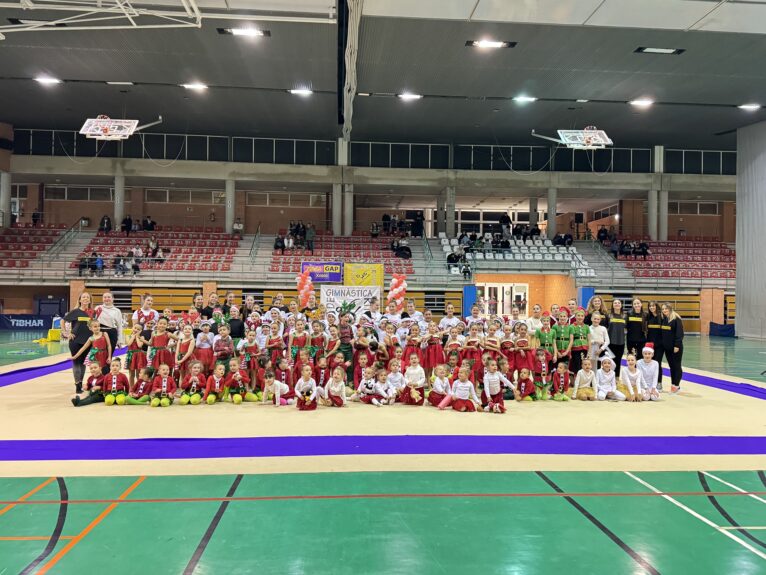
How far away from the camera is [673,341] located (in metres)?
10.5

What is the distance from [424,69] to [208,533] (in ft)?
62.8

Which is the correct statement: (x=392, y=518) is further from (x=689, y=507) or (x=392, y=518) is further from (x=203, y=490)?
(x=689, y=507)

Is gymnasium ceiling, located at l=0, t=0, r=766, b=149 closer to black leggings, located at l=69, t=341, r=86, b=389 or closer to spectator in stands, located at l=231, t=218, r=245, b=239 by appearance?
spectator in stands, located at l=231, t=218, r=245, b=239

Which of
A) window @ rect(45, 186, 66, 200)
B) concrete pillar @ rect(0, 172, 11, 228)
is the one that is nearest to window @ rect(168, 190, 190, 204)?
window @ rect(45, 186, 66, 200)

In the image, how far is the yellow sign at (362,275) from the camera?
70.0 ft

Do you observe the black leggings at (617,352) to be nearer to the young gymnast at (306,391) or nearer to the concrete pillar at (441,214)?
the young gymnast at (306,391)

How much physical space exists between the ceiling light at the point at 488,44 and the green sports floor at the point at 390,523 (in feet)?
50.9

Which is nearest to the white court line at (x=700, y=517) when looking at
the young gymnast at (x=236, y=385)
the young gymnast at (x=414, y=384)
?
the young gymnast at (x=414, y=384)

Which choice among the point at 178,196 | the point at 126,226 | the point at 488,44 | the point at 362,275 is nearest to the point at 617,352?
the point at 488,44

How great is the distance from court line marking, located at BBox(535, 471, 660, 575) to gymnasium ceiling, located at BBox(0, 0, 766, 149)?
552 inches

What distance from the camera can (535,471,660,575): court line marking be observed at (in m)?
3.73

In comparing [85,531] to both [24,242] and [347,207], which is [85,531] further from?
[24,242]

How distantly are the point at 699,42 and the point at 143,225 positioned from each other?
1134 inches

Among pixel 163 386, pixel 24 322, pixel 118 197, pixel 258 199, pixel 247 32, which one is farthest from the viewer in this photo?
pixel 258 199
